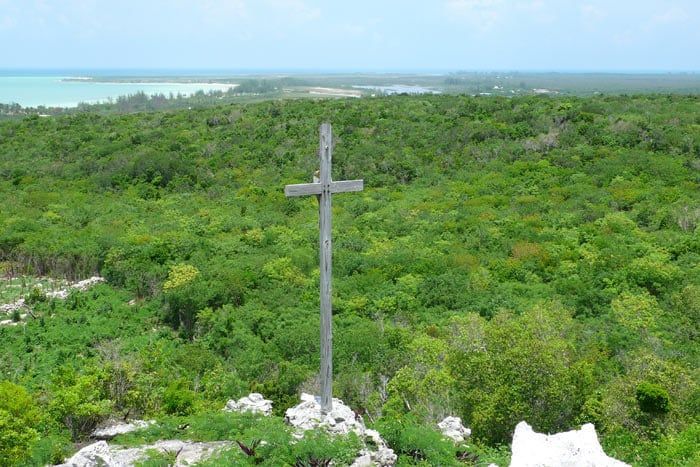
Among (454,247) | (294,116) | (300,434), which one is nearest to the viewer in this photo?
(300,434)

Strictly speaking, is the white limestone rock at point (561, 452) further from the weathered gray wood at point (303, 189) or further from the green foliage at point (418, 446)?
the weathered gray wood at point (303, 189)

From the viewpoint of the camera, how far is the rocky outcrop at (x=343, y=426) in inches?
334

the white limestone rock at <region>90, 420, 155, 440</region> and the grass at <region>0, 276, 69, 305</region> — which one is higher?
the white limestone rock at <region>90, 420, 155, 440</region>

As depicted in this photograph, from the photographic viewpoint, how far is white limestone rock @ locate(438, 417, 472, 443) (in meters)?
10.6

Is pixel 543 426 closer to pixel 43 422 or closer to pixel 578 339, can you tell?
pixel 578 339

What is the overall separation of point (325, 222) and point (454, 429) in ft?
15.3

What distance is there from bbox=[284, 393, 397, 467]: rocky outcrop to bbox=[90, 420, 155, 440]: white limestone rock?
2.67 metres

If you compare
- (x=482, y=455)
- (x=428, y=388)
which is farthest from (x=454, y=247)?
(x=482, y=455)

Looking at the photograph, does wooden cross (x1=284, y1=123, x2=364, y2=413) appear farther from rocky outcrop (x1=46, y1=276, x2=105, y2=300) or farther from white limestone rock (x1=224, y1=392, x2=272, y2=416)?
rocky outcrop (x1=46, y1=276, x2=105, y2=300)

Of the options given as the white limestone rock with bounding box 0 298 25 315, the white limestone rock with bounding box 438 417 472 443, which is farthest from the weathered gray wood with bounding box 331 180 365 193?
the white limestone rock with bounding box 0 298 25 315

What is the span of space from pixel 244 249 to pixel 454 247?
9.46 m

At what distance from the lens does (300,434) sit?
346 inches

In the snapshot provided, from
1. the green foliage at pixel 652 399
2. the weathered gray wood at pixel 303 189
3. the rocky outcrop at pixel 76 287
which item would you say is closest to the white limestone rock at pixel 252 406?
the weathered gray wood at pixel 303 189

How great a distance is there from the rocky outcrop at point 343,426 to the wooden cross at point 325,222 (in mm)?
206
